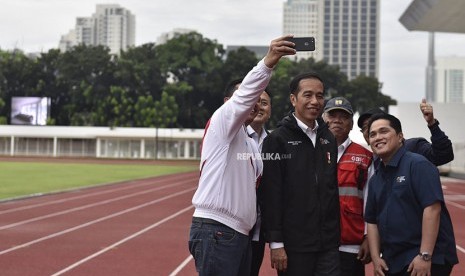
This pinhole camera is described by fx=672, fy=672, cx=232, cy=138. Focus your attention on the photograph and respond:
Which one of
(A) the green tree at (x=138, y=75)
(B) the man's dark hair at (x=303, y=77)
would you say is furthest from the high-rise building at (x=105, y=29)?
(B) the man's dark hair at (x=303, y=77)

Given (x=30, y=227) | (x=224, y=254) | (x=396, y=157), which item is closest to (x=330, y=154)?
(x=396, y=157)

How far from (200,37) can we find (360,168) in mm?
62872

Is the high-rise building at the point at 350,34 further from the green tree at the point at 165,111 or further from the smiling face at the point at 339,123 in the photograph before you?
the smiling face at the point at 339,123

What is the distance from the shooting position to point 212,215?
3242 millimetres

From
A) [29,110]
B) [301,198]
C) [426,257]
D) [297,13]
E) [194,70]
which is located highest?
[297,13]

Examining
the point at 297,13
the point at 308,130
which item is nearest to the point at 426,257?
the point at 308,130

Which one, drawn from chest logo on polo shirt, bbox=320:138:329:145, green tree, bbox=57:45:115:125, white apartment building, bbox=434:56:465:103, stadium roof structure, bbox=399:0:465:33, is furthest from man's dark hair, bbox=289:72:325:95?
white apartment building, bbox=434:56:465:103

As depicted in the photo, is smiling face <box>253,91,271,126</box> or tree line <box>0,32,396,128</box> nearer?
smiling face <box>253,91,271,126</box>

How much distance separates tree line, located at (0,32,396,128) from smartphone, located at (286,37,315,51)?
56.5m

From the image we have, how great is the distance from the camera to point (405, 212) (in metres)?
3.35

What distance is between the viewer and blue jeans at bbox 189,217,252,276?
3229 mm

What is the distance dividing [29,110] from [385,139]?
55608 mm

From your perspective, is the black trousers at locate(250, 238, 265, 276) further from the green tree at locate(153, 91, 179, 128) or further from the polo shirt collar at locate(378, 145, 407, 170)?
the green tree at locate(153, 91, 179, 128)

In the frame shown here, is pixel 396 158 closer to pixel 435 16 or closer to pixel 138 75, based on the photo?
pixel 435 16
